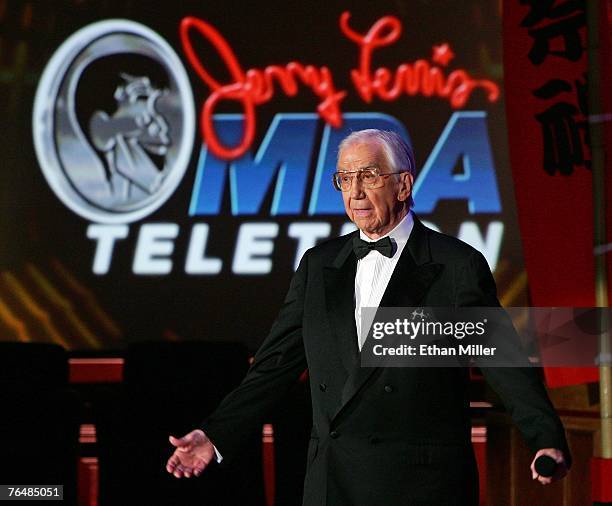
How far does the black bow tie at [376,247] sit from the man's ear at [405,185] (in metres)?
0.12

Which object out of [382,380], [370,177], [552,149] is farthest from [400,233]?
[552,149]

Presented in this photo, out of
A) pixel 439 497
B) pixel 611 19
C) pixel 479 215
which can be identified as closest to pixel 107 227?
pixel 479 215

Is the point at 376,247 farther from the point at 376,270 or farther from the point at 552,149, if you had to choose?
the point at 552,149

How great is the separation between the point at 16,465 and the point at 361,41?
349cm

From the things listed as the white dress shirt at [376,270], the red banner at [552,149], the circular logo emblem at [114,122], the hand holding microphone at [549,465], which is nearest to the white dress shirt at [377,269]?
the white dress shirt at [376,270]

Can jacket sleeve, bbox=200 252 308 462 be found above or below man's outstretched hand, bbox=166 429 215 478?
above

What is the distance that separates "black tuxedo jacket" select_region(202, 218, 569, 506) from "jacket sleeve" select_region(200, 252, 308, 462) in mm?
113

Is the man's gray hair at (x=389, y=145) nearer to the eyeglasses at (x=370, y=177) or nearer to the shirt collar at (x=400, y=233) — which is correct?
the eyeglasses at (x=370, y=177)

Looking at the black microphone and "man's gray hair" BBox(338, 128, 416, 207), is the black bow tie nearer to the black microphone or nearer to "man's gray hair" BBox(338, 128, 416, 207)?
"man's gray hair" BBox(338, 128, 416, 207)

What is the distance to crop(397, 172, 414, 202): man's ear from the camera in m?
3.00

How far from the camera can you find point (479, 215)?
→ 23.3ft

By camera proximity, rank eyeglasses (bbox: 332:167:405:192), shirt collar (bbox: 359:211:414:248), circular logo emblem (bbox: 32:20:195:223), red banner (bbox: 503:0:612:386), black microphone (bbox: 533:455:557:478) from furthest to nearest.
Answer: circular logo emblem (bbox: 32:20:195:223) < red banner (bbox: 503:0:612:386) < shirt collar (bbox: 359:211:414:248) < eyeglasses (bbox: 332:167:405:192) < black microphone (bbox: 533:455:557:478)

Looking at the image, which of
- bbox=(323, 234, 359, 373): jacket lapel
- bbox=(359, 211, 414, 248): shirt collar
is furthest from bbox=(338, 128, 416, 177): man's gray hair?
bbox=(323, 234, 359, 373): jacket lapel

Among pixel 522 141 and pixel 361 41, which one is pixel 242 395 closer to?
pixel 522 141
